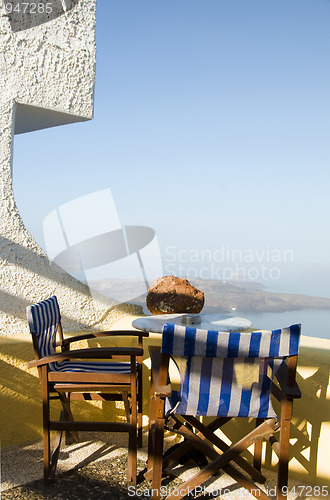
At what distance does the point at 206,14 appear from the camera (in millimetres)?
6562

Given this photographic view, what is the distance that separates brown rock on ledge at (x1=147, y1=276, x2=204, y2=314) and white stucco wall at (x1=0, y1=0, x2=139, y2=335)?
420 mm

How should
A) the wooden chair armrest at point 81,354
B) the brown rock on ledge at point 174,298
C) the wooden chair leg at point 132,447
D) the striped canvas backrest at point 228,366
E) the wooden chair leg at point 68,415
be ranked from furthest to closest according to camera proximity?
the brown rock on ledge at point 174,298, the wooden chair leg at point 68,415, the wooden chair leg at point 132,447, the wooden chair armrest at point 81,354, the striped canvas backrest at point 228,366

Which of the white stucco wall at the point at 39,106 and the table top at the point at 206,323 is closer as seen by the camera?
the table top at the point at 206,323

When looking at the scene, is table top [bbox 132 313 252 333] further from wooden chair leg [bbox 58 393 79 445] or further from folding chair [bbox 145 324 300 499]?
wooden chair leg [bbox 58 393 79 445]

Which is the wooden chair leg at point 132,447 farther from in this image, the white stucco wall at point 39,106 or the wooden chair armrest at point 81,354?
the white stucco wall at point 39,106

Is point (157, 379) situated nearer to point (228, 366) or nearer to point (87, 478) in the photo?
point (228, 366)

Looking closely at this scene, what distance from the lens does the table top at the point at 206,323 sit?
269 centimetres

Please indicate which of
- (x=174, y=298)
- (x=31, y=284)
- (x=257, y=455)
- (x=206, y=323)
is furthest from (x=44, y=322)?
(x=257, y=455)

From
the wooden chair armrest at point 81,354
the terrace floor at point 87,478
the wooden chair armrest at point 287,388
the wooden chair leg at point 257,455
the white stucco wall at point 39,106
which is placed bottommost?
the terrace floor at point 87,478

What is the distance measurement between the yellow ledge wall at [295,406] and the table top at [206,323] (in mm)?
376

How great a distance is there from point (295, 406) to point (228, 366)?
93cm

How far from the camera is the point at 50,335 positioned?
114 inches

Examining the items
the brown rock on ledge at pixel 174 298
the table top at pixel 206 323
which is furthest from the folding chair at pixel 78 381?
the brown rock on ledge at pixel 174 298

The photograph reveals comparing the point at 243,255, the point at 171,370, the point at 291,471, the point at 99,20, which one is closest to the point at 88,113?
the point at 99,20
